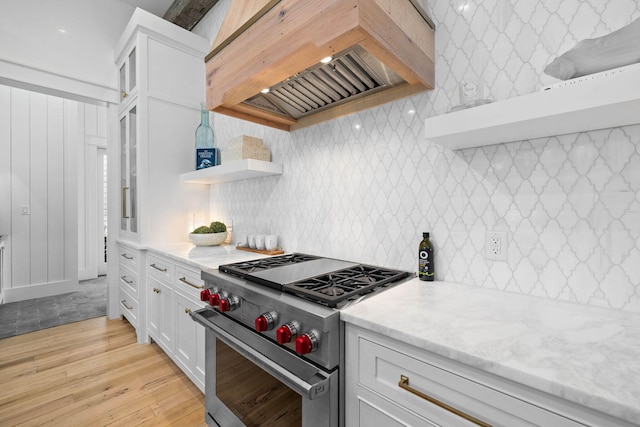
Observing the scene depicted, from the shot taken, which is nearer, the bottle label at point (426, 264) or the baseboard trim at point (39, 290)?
the bottle label at point (426, 264)

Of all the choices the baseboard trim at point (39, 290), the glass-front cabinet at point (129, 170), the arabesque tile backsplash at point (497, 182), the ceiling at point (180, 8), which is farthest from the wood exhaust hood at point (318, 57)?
the baseboard trim at point (39, 290)

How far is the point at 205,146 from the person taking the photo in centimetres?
278

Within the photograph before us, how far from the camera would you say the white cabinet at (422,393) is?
65 centimetres

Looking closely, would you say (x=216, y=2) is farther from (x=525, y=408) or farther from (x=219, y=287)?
(x=525, y=408)

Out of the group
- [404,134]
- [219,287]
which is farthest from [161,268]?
[404,134]

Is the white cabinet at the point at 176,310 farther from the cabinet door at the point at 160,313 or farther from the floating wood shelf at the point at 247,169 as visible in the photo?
the floating wood shelf at the point at 247,169

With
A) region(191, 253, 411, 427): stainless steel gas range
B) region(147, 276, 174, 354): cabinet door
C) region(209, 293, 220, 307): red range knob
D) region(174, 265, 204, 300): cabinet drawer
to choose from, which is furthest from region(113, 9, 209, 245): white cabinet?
region(209, 293, 220, 307): red range knob

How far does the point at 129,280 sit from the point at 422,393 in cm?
288

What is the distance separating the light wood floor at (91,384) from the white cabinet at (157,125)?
94cm

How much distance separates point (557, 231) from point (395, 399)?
84cm

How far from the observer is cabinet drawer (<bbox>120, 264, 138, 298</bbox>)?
266cm

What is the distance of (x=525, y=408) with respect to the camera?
2.09ft

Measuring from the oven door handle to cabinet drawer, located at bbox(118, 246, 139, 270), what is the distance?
4.92ft

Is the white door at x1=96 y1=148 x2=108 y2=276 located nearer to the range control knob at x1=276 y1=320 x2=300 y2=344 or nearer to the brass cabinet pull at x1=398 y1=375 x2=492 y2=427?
the range control knob at x1=276 y1=320 x2=300 y2=344
